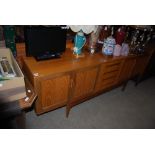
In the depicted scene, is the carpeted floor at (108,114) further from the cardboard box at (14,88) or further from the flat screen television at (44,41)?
the flat screen television at (44,41)

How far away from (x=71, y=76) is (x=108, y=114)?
2.87 ft

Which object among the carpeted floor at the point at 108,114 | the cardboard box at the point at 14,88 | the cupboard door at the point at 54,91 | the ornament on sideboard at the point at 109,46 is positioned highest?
the ornament on sideboard at the point at 109,46

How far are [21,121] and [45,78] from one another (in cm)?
48

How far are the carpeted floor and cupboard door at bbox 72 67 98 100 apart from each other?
0.31m

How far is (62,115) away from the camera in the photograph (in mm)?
1848

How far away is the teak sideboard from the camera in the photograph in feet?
4.42

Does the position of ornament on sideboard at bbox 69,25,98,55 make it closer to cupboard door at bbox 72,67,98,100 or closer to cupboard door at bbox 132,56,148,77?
cupboard door at bbox 72,67,98,100

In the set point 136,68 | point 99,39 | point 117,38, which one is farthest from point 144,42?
point 99,39

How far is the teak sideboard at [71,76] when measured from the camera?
1346 millimetres

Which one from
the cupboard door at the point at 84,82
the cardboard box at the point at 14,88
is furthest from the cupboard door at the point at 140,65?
the cardboard box at the point at 14,88

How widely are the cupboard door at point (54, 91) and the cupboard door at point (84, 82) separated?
0.37ft

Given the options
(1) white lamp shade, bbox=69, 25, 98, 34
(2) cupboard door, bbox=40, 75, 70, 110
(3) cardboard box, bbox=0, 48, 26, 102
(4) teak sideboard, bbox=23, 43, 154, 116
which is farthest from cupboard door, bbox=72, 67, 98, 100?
(3) cardboard box, bbox=0, 48, 26, 102

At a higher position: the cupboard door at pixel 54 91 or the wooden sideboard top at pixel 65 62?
the wooden sideboard top at pixel 65 62
